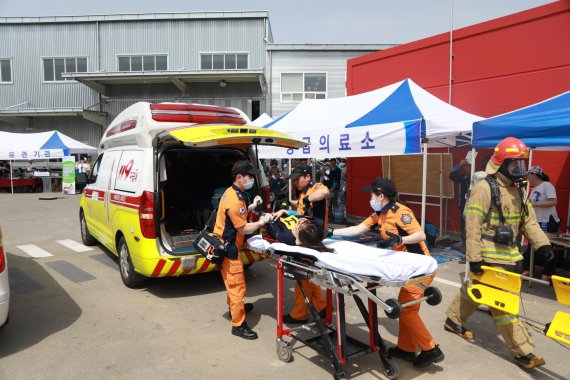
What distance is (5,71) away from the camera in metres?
25.7

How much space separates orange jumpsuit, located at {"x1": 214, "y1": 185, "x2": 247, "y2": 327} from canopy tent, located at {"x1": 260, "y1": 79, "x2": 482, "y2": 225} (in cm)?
367

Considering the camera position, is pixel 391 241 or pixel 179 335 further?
pixel 179 335

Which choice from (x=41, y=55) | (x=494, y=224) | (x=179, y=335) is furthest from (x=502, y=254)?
(x=41, y=55)

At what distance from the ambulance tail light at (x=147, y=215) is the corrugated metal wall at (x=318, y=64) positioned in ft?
56.5

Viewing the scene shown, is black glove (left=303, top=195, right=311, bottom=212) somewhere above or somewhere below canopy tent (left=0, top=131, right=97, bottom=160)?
below

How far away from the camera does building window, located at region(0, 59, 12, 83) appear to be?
25.6 metres

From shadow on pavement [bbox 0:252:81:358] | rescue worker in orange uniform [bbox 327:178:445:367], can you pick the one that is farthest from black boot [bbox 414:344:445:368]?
shadow on pavement [bbox 0:252:81:358]

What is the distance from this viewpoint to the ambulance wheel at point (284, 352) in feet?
12.2

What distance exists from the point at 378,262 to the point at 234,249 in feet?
5.45

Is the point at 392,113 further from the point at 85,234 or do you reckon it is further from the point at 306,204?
the point at 85,234

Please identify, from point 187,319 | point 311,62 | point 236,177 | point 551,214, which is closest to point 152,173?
point 236,177

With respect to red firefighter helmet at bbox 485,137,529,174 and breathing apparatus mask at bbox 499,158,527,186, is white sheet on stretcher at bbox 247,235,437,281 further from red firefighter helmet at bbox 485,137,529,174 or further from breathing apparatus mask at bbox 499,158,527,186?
red firefighter helmet at bbox 485,137,529,174

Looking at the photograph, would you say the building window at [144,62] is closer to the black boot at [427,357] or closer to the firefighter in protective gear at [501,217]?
the firefighter in protective gear at [501,217]

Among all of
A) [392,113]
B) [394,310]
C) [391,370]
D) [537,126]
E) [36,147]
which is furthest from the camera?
[36,147]
